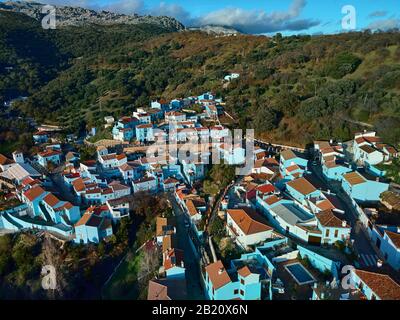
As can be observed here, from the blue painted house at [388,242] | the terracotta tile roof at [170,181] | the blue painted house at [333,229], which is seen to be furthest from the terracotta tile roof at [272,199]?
the terracotta tile roof at [170,181]

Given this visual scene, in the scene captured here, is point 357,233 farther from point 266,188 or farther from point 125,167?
point 125,167

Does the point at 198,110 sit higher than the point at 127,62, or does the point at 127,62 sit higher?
the point at 127,62

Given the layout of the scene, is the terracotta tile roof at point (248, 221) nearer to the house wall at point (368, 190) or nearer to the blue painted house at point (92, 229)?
the house wall at point (368, 190)

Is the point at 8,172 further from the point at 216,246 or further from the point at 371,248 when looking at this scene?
the point at 371,248

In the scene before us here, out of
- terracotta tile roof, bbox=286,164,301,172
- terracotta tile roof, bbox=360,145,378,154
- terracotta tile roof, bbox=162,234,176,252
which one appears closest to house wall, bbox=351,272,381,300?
terracotta tile roof, bbox=162,234,176,252

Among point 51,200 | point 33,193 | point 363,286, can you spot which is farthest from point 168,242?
point 33,193
